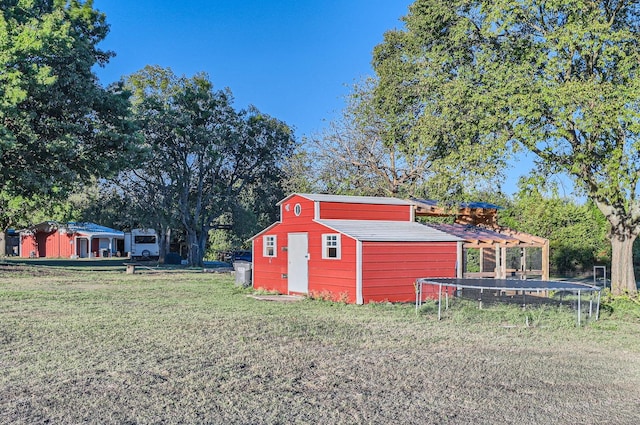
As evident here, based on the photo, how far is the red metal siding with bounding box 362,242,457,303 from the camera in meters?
15.6

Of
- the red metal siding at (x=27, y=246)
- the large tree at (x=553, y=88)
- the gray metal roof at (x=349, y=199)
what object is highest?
the large tree at (x=553, y=88)

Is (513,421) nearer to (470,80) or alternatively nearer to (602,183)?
(602,183)

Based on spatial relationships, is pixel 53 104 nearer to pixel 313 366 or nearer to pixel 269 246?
pixel 269 246

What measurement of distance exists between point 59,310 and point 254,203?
2841 centimetres

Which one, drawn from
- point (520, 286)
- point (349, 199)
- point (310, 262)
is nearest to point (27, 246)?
point (310, 262)

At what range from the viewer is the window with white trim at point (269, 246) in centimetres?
1939

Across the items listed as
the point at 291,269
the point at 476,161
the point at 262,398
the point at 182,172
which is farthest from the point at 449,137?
the point at 182,172

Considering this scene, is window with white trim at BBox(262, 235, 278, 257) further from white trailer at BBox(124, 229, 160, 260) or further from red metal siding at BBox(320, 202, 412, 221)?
white trailer at BBox(124, 229, 160, 260)

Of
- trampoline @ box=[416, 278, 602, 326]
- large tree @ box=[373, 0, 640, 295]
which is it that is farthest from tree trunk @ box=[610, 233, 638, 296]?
trampoline @ box=[416, 278, 602, 326]

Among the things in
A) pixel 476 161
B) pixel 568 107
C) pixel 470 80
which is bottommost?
pixel 476 161

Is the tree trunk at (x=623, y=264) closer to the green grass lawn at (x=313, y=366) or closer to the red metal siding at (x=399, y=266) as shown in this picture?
the green grass lawn at (x=313, y=366)

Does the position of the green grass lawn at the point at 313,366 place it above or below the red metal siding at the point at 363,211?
below

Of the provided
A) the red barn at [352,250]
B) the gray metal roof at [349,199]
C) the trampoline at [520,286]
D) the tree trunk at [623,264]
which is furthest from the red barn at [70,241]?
the tree trunk at [623,264]

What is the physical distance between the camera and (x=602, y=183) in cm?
1532
